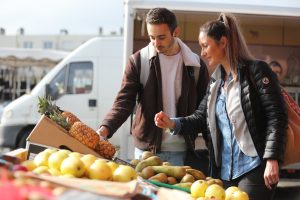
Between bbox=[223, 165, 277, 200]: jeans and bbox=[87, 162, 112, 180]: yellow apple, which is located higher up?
bbox=[87, 162, 112, 180]: yellow apple

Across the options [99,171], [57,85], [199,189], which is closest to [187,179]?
[199,189]

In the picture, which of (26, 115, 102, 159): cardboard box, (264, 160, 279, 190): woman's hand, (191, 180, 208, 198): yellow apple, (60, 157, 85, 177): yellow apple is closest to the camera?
(60, 157, 85, 177): yellow apple

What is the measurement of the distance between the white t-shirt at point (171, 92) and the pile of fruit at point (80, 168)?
1263 millimetres

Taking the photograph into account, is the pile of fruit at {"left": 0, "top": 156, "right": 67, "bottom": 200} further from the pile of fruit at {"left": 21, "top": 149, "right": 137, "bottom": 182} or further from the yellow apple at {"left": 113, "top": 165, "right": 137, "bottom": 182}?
the yellow apple at {"left": 113, "top": 165, "right": 137, "bottom": 182}

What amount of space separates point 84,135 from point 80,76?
18.7 ft

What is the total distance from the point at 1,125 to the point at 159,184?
6945mm

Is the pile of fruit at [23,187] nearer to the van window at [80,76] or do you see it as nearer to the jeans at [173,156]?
the jeans at [173,156]

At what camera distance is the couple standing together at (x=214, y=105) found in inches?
115

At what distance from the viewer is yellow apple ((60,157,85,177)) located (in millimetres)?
2174

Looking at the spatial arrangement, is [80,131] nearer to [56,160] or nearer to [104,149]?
[104,149]

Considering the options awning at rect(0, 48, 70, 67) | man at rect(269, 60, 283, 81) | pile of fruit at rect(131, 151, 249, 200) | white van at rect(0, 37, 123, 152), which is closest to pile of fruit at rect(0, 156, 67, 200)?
pile of fruit at rect(131, 151, 249, 200)

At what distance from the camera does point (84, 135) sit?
304cm

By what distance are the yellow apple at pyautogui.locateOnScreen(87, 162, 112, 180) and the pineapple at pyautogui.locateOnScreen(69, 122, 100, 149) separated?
2.55 feet

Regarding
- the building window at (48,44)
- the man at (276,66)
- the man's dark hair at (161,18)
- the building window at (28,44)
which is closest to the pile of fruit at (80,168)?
the man's dark hair at (161,18)
